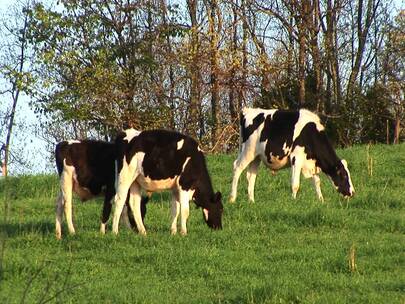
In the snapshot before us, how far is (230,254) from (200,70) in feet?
85.8

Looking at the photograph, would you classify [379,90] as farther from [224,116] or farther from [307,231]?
[307,231]

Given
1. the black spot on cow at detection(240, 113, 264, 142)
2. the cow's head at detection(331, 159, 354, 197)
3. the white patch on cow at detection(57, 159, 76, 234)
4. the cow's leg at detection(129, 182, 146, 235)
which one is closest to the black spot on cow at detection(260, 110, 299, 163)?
the black spot on cow at detection(240, 113, 264, 142)

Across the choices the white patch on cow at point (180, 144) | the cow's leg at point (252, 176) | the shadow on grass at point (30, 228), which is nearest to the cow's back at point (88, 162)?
the shadow on grass at point (30, 228)

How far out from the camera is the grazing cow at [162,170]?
14773 mm

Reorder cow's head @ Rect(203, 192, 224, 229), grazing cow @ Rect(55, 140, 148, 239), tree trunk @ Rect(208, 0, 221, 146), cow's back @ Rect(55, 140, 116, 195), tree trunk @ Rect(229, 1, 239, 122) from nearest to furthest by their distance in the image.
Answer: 1. grazing cow @ Rect(55, 140, 148, 239)
2. cow's back @ Rect(55, 140, 116, 195)
3. cow's head @ Rect(203, 192, 224, 229)
4. tree trunk @ Rect(208, 0, 221, 146)
5. tree trunk @ Rect(229, 1, 239, 122)

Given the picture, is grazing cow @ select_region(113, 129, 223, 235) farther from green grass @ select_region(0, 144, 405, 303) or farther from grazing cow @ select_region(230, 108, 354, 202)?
grazing cow @ select_region(230, 108, 354, 202)

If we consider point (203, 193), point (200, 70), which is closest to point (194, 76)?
point (200, 70)

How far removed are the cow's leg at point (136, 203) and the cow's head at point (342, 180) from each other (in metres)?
5.32

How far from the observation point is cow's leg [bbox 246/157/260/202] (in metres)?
18.2

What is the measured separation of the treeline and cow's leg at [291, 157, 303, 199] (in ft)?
57.1

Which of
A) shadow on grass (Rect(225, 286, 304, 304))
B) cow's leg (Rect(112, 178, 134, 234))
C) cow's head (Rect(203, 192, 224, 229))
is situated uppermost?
cow's leg (Rect(112, 178, 134, 234))

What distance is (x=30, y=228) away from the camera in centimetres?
1520

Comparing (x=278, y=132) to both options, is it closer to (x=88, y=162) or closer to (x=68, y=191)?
(x=88, y=162)

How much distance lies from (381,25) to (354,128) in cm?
1077
